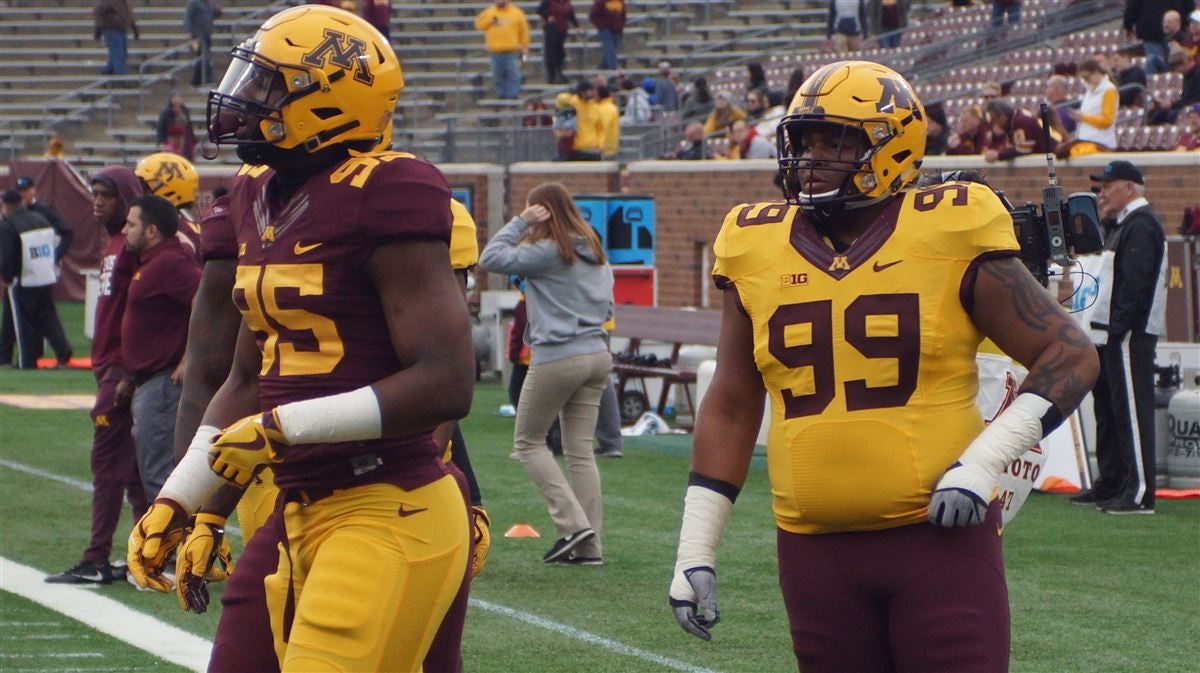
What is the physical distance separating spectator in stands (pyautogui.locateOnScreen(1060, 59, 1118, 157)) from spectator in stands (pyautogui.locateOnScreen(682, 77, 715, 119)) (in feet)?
29.2

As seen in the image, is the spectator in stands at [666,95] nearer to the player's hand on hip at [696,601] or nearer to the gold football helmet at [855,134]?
the gold football helmet at [855,134]

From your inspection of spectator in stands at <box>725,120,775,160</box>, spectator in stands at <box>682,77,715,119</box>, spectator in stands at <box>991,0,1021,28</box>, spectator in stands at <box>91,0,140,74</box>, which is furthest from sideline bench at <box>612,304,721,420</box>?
spectator in stands at <box>91,0,140,74</box>

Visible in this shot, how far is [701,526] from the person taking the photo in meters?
3.90

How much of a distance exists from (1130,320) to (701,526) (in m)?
6.71

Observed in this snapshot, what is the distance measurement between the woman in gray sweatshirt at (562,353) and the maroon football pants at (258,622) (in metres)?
4.82

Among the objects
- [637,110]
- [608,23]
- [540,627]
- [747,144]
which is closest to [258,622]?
[540,627]

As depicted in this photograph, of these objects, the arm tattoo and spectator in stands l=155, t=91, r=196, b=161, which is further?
spectator in stands l=155, t=91, r=196, b=161

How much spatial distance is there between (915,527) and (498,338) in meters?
14.3

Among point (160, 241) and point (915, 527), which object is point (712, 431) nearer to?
point (915, 527)

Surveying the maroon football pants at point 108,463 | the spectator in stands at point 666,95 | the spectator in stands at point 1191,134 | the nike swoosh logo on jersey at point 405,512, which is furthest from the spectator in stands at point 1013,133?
the nike swoosh logo on jersey at point 405,512

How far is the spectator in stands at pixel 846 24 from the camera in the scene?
2588 cm

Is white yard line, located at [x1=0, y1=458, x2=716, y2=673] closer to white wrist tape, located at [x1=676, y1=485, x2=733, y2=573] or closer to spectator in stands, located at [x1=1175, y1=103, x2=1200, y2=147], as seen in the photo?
white wrist tape, located at [x1=676, y1=485, x2=733, y2=573]

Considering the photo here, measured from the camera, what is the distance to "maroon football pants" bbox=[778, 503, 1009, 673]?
11.7 feet

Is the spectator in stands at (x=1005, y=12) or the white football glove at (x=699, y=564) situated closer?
the white football glove at (x=699, y=564)
